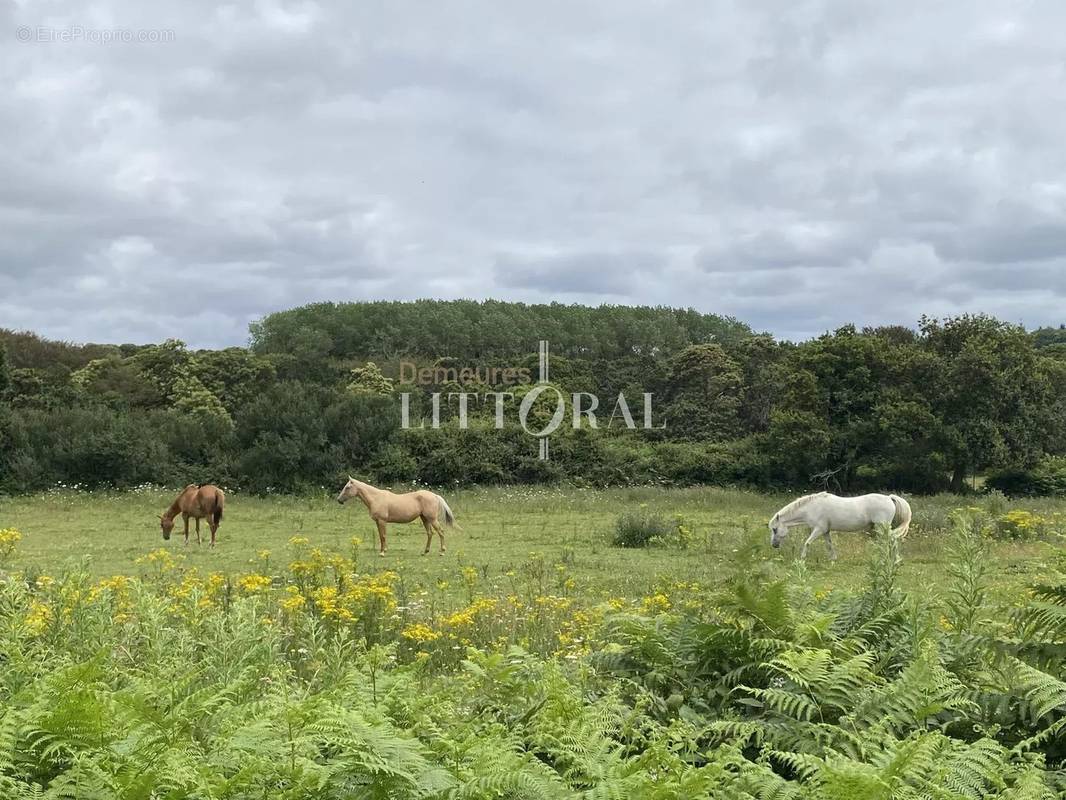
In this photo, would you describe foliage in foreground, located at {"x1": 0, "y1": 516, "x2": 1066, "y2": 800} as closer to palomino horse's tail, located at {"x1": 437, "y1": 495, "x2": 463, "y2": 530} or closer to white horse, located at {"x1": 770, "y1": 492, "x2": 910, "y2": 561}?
white horse, located at {"x1": 770, "y1": 492, "x2": 910, "y2": 561}

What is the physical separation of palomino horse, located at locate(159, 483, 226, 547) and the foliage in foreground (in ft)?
39.5

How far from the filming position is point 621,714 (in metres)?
2.64

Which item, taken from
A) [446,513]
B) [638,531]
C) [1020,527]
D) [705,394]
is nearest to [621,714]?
[638,531]

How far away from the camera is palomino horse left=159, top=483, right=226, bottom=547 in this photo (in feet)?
50.8

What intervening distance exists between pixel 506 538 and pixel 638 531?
8.47 feet

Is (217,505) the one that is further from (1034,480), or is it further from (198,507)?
(1034,480)

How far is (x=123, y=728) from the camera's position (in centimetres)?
199

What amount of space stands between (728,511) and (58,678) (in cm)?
→ 2015

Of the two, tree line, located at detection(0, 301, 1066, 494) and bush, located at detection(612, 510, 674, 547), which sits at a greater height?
tree line, located at detection(0, 301, 1066, 494)

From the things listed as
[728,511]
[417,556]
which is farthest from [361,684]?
[728,511]

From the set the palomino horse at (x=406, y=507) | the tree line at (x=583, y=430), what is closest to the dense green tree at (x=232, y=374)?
the tree line at (x=583, y=430)

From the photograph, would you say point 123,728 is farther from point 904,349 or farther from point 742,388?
point 742,388

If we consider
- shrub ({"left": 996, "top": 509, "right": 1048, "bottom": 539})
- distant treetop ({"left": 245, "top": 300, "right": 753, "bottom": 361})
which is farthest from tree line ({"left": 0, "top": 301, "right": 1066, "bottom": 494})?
shrub ({"left": 996, "top": 509, "right": 1048, "bottom": 539})

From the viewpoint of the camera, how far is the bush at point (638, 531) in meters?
14.3
